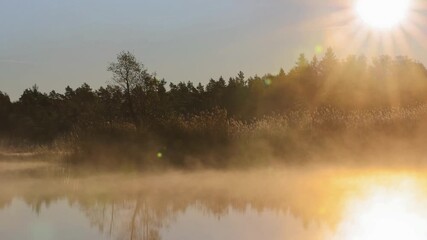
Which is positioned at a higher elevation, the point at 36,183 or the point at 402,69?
the point at 402,69

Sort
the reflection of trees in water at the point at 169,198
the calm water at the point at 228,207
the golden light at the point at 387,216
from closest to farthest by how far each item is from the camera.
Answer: the golden light at the point at 387,216 < the calm water at the point at 228,207 < the reflection of trees in water at the point at 169,198

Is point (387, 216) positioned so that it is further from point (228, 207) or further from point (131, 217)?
point (131, 217)

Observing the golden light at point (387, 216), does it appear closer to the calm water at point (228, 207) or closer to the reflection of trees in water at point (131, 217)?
the calm water at point (228, 207)

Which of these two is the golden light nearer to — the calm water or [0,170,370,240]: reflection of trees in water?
the calm water

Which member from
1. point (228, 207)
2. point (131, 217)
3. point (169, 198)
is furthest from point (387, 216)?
point (169, 198)

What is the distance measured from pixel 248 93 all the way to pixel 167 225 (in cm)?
5434

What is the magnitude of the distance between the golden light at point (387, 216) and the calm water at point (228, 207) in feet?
0.04

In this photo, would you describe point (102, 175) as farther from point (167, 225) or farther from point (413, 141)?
point (413, 141)

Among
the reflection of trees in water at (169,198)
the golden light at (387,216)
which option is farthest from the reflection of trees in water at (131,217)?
the golden light at (387,216)

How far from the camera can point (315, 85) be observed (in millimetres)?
53375

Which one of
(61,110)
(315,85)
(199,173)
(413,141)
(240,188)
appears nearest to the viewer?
(240,188)

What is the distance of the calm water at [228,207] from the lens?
698 centimetres

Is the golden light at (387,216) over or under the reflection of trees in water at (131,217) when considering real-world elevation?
over

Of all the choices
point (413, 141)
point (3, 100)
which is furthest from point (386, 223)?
point (3, 100)
